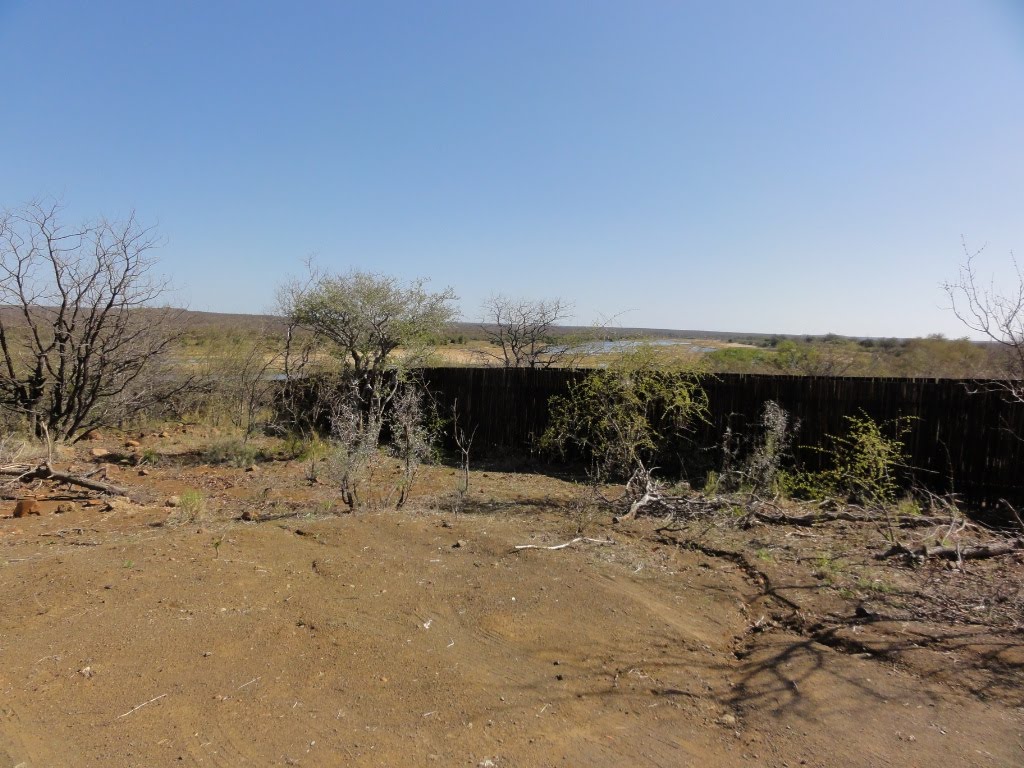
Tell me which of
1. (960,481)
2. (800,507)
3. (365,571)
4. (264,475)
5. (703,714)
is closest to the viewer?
(703,714)

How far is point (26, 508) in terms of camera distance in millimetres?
6852

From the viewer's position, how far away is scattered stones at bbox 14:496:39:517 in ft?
22.3

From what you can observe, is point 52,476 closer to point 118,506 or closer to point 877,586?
point 118,506

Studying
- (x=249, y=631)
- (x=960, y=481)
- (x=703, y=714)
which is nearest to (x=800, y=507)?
(x=960, y=481)

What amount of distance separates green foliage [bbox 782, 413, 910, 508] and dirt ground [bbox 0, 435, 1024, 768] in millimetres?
1675

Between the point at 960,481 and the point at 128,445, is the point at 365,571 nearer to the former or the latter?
the point at 960,481

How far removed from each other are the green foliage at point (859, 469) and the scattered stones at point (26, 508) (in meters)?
8.30

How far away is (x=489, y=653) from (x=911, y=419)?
284 inches

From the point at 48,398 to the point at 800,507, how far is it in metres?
12.0

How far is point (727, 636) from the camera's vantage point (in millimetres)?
3840

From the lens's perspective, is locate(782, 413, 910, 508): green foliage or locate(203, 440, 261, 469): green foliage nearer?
locate(782, 413, 910, 508): green foliage

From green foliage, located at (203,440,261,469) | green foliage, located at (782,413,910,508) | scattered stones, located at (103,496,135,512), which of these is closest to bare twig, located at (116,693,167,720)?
scattered stones, located at (103,496,135,512)

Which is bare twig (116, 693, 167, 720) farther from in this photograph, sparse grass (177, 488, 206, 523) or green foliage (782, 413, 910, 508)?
green foliage (782, 413, 910, 508)

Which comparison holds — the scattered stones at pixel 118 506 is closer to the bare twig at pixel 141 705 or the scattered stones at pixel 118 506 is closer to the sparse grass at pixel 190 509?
the sparse grass at pixel 190 509
